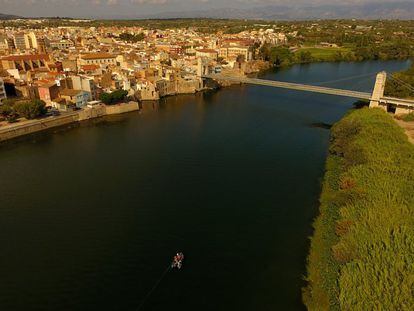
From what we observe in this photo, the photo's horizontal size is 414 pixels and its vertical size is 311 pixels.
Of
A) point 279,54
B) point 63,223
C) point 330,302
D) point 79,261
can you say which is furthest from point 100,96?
point 279,54

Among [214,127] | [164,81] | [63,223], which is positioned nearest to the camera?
[63,223]

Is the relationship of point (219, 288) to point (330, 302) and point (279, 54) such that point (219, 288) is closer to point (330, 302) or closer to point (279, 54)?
point (330, 302)

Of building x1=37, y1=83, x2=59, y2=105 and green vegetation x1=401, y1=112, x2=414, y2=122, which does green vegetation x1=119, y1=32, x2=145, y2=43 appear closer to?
building x1=37, y1=83, x2=59, y2=105

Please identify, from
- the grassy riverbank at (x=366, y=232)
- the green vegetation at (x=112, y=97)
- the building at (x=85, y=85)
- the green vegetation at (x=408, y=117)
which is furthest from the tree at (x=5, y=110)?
the green vegetation at (x=408, y=117)

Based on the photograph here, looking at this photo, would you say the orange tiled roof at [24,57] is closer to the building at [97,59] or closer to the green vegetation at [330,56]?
the building at [97,59]

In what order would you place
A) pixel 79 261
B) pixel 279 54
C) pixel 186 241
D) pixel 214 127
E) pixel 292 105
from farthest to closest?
pixel 279 54
pixel 292 105
pixel 214 127
pixel 186 241
pixel 79 261
